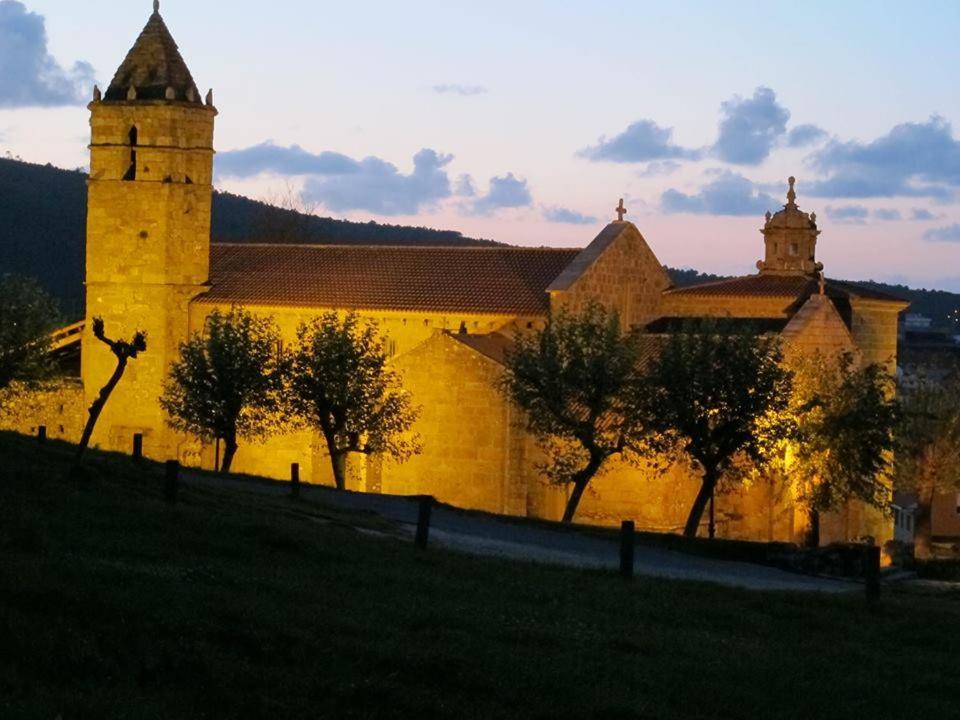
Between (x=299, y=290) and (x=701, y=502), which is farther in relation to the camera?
(x=299, y=290)

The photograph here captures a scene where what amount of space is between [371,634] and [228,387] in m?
30.6

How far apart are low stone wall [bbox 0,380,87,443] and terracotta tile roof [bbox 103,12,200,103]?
30.3 feet

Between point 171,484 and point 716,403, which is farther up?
point 716,403

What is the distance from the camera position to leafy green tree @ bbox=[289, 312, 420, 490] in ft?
139

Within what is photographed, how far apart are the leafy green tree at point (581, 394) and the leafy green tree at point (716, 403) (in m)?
0.71

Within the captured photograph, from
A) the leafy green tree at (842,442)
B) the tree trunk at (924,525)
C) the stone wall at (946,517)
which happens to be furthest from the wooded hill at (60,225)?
the leafy green tree at (842,442)

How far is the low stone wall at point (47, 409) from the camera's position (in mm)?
49250

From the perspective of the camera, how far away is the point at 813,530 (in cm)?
4391

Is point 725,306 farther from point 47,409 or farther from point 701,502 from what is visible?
point 47,409

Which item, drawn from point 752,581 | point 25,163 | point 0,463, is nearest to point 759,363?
point 752,581

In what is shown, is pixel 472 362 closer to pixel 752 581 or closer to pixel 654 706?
pixel 752 581

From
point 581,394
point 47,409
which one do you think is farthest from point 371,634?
point 47,409

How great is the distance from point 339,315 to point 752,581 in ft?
82.4

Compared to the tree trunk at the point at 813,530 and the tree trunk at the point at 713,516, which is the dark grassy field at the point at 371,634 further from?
the tree trunk at the point at 813,530
